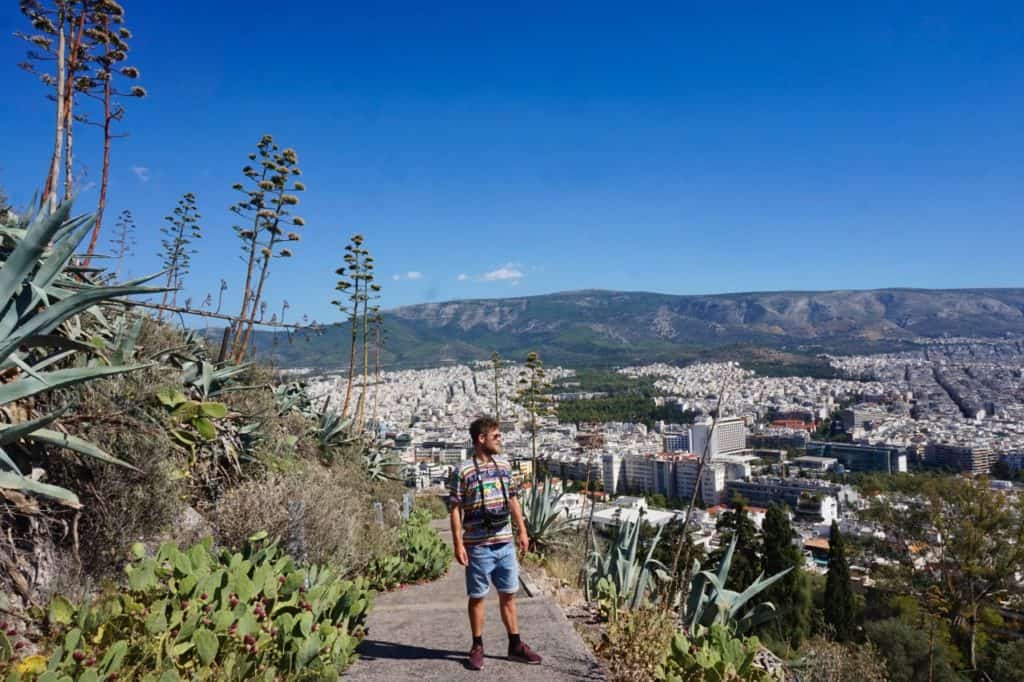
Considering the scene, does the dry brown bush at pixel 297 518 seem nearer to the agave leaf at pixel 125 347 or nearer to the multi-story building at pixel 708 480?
the agave leaf at pixel 125 347

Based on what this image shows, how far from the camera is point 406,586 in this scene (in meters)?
5.76

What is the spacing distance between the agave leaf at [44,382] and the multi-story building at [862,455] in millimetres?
59253

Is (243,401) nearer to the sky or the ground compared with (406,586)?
nearer to the sky

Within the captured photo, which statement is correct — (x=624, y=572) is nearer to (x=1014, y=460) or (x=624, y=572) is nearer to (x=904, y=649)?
(x=904, y=649)

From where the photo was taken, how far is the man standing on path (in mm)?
3025

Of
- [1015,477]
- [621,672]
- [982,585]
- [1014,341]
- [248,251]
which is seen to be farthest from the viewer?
[1014,341]

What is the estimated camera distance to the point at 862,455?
203ft

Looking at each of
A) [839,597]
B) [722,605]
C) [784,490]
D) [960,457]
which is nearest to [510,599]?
[722,605]

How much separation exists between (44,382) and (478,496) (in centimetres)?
188

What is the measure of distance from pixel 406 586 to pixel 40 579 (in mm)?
3332

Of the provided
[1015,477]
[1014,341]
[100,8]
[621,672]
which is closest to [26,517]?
[621,672]

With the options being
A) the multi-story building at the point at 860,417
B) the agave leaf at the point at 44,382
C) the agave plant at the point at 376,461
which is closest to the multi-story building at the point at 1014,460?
the multi-story building at the point at 860,417

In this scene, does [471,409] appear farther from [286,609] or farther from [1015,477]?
[286,609]

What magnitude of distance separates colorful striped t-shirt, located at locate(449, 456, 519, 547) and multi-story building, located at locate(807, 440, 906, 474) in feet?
189
